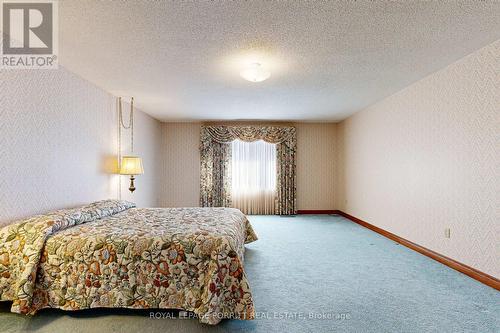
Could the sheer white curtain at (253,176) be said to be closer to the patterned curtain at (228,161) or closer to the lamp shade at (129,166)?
the patterned curtain at (228,161)

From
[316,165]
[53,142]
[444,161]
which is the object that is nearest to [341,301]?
[444,161]

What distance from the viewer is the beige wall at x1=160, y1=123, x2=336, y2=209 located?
6.78 meters

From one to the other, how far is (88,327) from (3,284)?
0.80 meters

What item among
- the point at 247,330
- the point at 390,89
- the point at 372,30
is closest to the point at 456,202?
the point at 390,89

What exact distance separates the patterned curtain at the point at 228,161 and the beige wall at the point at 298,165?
24 cm

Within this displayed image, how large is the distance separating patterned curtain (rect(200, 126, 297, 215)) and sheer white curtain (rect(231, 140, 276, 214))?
160 millimetres

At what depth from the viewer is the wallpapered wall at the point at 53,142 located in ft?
8.12

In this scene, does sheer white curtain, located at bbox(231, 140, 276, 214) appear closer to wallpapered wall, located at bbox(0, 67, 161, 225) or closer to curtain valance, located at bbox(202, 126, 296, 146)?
curtain valance, located at bbox(202, 126, 296, 146)

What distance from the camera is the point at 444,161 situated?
3.31m

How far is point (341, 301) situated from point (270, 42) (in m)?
2.39

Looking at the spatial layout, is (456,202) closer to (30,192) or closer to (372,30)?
(372,30)

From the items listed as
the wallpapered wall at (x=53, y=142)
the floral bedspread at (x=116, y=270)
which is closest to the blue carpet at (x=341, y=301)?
the floral bedspread at (x=116, y=270)

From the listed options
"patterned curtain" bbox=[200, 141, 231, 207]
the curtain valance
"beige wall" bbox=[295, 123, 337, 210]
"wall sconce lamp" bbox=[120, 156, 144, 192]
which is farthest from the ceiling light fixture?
"beige wall" bbox=[295, 123, 337, 210]

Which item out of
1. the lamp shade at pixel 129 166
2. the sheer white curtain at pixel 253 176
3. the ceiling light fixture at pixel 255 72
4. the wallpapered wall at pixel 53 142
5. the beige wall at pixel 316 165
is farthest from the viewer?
the beige wall at pixel 316 165
